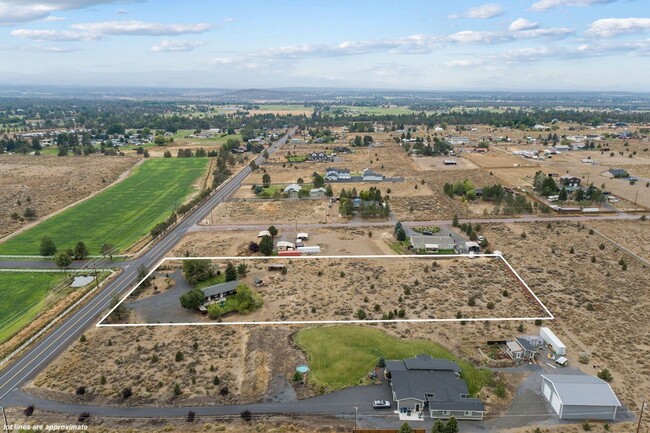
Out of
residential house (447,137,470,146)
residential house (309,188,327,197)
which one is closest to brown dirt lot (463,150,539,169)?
residential house (447,137,470,146)

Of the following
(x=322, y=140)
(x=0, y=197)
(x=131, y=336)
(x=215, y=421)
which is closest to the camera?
(x=215, y=421)

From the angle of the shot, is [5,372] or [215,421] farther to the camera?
[5,372]

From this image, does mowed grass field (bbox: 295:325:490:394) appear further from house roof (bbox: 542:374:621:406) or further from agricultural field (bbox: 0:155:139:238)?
agricultural field (bbox: 0:155:139:238)

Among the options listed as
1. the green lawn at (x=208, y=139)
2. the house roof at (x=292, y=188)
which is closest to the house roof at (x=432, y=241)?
the house roof at (x=292, y=188)

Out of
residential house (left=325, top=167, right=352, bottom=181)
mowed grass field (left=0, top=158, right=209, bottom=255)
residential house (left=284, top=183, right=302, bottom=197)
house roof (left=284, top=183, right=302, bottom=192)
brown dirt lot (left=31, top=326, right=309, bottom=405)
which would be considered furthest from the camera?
residential house (left=325, top=167, right=352, bottom=181)

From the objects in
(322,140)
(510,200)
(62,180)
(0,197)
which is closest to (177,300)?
(510,200)

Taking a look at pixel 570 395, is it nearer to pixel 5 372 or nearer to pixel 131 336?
pixel 131 336

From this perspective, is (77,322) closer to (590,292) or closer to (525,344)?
(525,344)

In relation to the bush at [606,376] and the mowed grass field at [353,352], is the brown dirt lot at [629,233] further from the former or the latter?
the mowed grass field at [353,352]
